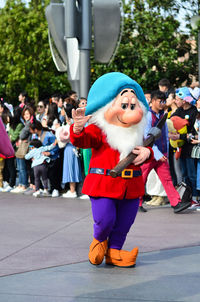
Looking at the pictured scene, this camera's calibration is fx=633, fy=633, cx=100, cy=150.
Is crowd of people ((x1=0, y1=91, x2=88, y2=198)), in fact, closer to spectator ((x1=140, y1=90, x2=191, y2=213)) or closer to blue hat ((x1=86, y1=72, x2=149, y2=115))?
spectator ((x1=140, y1=90, x2=191, y2=213))

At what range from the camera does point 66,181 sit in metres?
10.5

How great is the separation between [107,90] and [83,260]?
1625 millimetres

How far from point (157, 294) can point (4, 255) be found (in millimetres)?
2011

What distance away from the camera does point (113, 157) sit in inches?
226

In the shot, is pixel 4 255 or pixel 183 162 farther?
pixel 183 162

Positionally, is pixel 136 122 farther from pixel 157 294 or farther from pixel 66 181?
pixel 66 181

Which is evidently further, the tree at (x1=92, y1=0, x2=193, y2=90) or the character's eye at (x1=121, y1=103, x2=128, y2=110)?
the tree at (x1=92, y1=0, x2=193, y2=90)

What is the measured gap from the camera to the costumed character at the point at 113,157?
18.5 ft

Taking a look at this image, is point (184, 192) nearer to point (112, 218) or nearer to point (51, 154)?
point (51, 154)

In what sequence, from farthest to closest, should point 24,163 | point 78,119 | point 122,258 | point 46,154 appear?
1. point 24,163
2. point 46,154
3. point 122,258
4. point 78,119

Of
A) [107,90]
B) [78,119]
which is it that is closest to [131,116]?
[107,90]

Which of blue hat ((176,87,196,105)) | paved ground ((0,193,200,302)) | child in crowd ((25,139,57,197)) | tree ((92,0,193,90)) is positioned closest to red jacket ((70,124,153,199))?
paved ground ((0,193,200,302))

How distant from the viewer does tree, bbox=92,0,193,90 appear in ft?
70.8

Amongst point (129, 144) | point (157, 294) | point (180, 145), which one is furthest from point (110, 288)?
point (180, 145)
